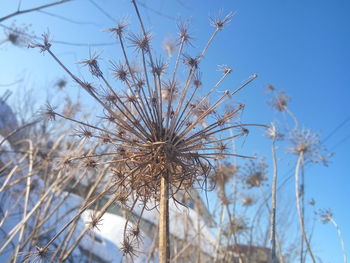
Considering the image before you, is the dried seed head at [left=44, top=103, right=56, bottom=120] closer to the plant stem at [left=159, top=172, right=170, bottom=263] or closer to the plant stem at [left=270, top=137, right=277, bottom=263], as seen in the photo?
the plant stem at [left=159, top=172, right=170, bottom=263]

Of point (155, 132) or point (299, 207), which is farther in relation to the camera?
point (299, 207)

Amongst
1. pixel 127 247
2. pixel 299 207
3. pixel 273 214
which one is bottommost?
pixel 127 247

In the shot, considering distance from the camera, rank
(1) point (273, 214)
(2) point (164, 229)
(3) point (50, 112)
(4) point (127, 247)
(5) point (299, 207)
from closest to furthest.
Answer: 1. (2) point (164, 229)
2. (4) point (127, 247)
3. (3) point (50, 112)
4. (1) point (273, 214)
5. (5) point (299, 207)

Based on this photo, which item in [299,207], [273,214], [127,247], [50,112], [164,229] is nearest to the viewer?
[164,229]

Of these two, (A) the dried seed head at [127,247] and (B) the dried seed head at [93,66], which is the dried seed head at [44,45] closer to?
(B) the dried seed head at [93,66]

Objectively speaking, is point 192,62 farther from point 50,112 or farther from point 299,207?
point 299,207

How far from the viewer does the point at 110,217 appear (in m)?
12.8

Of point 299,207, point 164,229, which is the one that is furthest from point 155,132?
point 299,207

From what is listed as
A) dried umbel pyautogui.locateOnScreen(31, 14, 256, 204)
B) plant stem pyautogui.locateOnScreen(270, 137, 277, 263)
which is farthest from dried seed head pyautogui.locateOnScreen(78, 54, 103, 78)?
plant stem pyautogui.locateOnScreen(270, 137, 277, 263)

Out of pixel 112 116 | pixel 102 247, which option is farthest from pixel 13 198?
pixel 112 116

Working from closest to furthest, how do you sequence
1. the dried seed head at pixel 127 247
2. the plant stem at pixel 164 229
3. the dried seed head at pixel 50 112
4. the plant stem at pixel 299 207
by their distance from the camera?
→ the plant stem at pixel 164 229 → the dried seed head at pixel 127 247 → the dried seed head at pixel 50 112 → the plant stem at pixel 299 207

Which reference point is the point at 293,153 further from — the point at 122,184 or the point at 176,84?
the point at 122,184

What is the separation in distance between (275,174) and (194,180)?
104 centimetres

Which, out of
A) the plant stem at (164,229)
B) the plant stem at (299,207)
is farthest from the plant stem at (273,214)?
the plant stem at (164,229)
